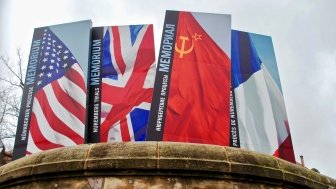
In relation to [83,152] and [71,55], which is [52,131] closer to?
[71,55]

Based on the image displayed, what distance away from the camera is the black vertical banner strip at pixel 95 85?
9695 mm

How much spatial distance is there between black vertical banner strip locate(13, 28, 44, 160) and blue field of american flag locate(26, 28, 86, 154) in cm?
11

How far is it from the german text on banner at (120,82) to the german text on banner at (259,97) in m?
2.32

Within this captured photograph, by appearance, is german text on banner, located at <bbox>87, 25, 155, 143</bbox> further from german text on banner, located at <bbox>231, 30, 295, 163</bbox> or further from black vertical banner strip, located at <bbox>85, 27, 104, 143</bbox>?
german text on banner, located at <bbox>231, 30, 295, 163</bbox>

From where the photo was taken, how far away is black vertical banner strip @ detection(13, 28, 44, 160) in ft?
32.1

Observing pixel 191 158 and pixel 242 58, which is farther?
pixel 242 58

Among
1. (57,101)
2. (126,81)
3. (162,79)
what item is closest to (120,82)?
(126,81)

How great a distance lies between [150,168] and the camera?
5773mm

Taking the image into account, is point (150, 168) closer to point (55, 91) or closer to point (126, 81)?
point (126, 81)

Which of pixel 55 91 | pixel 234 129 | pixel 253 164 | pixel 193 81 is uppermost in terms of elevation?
pixel 193 81

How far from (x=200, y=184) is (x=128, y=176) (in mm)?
942

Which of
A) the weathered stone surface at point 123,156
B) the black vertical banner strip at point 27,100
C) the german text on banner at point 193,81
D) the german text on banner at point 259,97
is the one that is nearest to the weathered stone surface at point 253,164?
the weathered stone surface at point 123,156

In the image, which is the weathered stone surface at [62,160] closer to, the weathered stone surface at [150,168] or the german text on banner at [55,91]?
the weathered stone surface at [150,168]

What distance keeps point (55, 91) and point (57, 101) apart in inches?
12.0
